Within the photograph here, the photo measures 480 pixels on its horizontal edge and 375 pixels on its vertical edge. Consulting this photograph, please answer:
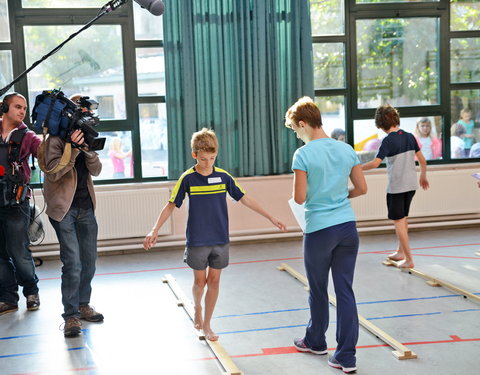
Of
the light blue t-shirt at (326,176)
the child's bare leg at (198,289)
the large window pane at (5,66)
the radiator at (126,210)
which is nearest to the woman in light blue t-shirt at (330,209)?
the light blue t-shirt at (326,176)

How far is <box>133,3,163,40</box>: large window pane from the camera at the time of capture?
599cm

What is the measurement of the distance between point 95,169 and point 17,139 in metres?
0.64

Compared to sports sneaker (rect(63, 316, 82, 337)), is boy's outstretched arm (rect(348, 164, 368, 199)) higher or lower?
higher

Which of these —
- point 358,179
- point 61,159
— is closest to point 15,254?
point 61,159

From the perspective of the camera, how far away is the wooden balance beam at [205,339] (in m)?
2.99

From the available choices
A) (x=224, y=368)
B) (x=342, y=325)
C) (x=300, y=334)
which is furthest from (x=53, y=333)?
(x=342, y=325)

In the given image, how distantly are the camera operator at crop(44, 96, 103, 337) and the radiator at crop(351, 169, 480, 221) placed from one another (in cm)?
326

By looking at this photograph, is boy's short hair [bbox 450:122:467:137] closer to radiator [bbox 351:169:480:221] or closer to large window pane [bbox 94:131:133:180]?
radiator [bbox 351:169:480:221]

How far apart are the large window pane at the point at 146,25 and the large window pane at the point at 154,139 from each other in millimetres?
643

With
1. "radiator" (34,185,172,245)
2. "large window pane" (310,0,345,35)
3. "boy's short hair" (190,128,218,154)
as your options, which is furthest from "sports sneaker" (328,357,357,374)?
"large window pane" (310,0,345,35)

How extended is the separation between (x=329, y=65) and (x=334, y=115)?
0.50 meters

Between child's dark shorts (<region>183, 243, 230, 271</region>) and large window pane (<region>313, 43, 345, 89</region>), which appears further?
large window pane (<region>313, 43, 345, 89</region>)

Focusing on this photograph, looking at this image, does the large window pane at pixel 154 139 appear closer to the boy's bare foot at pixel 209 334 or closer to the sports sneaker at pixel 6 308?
the sports sneaker at pixel 6 308

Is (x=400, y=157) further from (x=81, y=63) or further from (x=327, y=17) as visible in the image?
(x=81, y=63)
